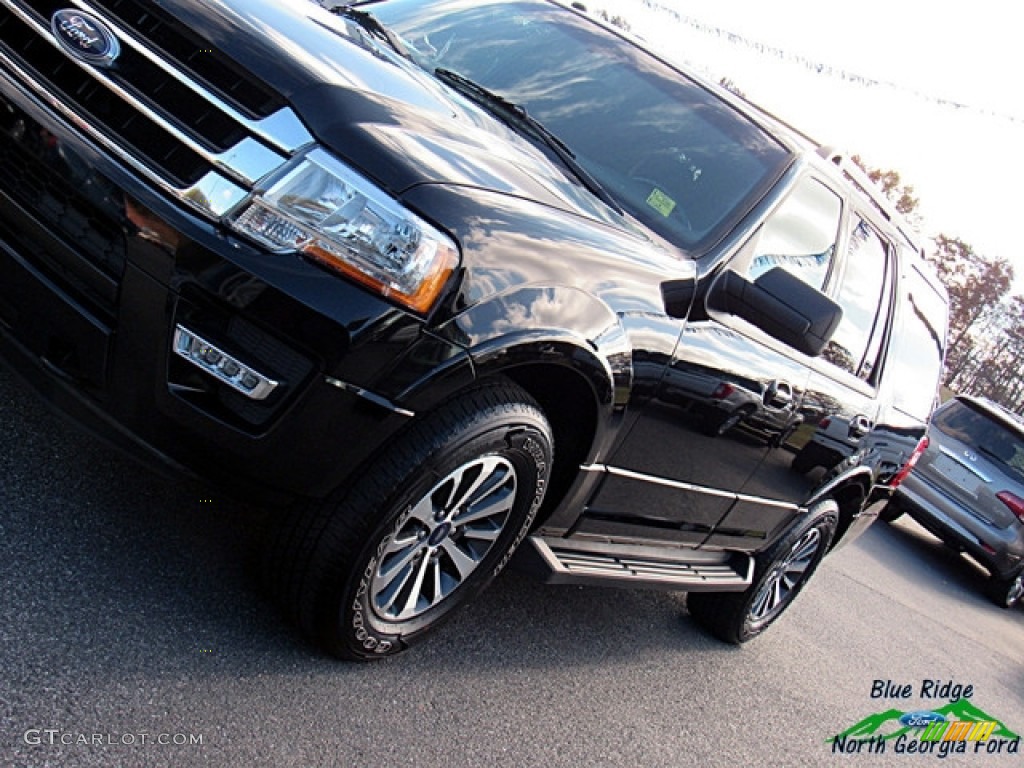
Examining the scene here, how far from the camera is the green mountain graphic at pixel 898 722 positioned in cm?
419

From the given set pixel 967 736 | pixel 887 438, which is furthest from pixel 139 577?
pixel 967 736

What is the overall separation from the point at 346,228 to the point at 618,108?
1719mm

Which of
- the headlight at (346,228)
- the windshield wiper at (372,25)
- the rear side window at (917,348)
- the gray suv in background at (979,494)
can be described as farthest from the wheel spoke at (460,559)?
the gray suv in background at (979,494)

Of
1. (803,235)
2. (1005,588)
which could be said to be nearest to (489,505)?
(803,235)

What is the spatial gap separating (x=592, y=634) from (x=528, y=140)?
1910 millimetres

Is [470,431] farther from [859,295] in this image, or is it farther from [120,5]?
[859,295]

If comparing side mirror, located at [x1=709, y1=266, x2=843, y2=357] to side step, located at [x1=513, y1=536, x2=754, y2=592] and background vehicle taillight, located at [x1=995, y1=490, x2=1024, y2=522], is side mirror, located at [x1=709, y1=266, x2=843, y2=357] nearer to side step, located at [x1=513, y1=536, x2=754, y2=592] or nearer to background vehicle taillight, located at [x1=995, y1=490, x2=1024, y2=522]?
side step, located at [x1=513, y1=536, x2=754, y2=592]

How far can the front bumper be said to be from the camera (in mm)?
2117

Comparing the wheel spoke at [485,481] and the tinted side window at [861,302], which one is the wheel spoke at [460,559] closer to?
the wheel spoke at [485,481]

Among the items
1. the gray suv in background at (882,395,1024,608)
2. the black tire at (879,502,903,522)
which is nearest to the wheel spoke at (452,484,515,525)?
the gray suv in background at (882,395,1024,608)

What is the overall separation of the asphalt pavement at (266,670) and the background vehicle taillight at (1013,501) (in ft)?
15.8

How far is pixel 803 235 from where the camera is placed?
11.6 feet

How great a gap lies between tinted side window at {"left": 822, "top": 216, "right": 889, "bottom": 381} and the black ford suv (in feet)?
1.63

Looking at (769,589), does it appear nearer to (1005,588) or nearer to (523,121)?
(523,121)
